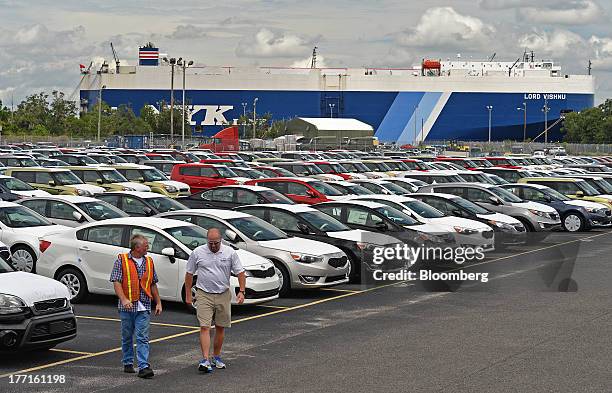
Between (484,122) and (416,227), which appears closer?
(416,227)

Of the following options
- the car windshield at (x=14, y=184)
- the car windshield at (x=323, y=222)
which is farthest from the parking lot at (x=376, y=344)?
the car windshield at (x=14, y=184)

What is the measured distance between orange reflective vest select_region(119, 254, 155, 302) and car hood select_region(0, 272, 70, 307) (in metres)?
1.33

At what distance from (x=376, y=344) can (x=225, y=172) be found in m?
25.2

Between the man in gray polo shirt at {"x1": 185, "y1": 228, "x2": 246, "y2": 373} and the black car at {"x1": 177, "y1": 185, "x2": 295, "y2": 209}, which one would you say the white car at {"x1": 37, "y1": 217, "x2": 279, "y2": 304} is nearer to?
the man in gray polo shirt at {"x1": 185, "y1": 228, "x2": 246, "y2": 373}

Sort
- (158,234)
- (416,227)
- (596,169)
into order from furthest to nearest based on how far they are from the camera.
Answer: (596,169)
(416,227)
(158,234)

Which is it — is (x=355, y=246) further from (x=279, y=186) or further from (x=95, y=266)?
(x=279, y=186)

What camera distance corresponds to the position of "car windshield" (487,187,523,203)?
96.3 feet

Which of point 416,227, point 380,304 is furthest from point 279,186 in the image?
point 380,304

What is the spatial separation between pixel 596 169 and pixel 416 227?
27.9 metres

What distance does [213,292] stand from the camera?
11.2 m

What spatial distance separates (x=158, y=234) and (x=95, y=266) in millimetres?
1112

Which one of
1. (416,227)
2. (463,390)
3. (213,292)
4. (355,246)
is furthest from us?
(416,227)

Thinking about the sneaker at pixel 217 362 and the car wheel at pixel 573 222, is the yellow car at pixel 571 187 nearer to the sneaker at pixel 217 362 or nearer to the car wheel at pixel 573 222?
the car wheel at pixel 573 222

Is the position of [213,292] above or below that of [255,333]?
above
